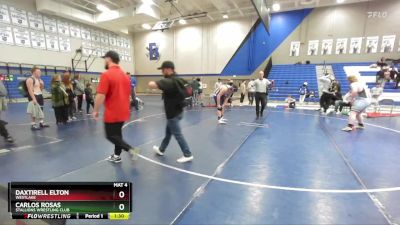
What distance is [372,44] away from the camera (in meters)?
17.5

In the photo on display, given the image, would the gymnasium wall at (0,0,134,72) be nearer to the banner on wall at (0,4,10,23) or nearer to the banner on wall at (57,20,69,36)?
the banner on wall at (0,4,10,23)

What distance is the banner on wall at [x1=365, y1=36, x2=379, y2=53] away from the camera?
17.4m

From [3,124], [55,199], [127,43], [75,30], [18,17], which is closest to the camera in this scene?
[55,199]

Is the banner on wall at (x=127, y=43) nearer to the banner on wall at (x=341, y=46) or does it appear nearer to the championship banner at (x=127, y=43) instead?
the championship banner at (x=127, y=43)

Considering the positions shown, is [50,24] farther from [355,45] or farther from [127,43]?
[355,45]

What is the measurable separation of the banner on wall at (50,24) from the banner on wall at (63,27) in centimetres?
29

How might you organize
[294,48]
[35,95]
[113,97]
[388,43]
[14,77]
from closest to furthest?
[113,97] → [35,95] → [14,77] → [388,43] → [294,48]

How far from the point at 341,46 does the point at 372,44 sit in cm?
209

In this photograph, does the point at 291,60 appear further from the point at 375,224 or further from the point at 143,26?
A: the point at 375,224

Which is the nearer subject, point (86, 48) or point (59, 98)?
point (59, 98)

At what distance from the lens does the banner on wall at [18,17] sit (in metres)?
14.4

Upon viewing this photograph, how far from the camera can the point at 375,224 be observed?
208cm

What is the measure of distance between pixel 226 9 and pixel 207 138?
56.6 ft

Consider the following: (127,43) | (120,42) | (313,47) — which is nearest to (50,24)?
(120,42)
